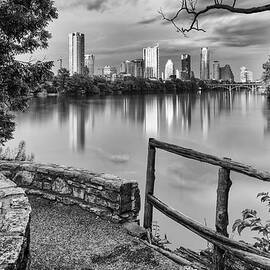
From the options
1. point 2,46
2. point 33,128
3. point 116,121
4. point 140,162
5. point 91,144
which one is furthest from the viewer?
point 116,121

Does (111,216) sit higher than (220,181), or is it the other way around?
(220,181)

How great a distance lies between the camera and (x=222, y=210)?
400cm

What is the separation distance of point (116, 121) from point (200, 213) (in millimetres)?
33436

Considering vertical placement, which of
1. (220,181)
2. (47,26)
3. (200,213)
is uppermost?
(47,26)

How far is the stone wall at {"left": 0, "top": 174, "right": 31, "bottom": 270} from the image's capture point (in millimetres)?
2108

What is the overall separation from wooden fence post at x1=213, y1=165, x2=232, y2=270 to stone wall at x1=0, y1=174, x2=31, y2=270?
2.04 m

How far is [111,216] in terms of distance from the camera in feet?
18.6

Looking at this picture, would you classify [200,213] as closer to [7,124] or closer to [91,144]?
[7,124]

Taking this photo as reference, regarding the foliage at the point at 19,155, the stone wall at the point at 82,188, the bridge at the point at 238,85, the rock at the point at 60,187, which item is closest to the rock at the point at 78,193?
the stone wall at the point at 82,188

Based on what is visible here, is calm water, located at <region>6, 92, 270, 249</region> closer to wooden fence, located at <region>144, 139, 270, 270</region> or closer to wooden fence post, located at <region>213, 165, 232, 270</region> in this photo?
wooden fence, located at <region>144, 139, 270, 270</region>

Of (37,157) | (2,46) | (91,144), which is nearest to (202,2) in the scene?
(2,46)

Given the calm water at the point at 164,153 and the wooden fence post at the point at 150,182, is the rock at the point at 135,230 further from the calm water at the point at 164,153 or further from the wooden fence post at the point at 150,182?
the calm water at the point at 164,153

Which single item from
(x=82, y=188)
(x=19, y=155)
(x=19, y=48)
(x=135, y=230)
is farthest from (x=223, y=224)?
(x=19, y=155)

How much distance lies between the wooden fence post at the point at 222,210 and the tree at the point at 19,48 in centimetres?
950
